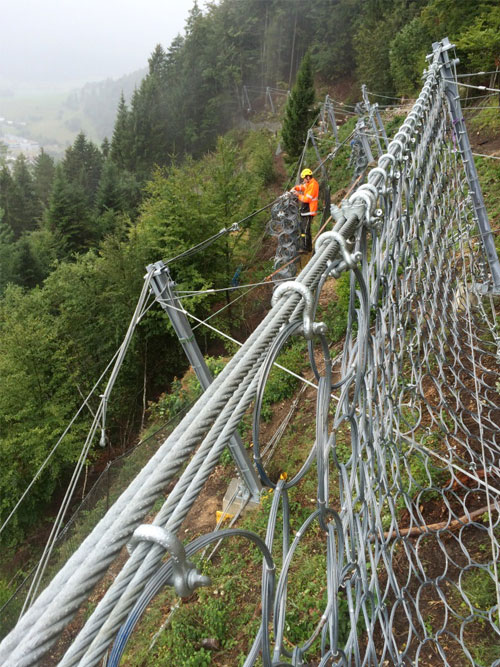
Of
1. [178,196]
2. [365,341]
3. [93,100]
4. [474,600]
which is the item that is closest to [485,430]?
[474,600]

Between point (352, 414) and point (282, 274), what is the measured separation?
697 centimetres

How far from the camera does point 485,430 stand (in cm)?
228

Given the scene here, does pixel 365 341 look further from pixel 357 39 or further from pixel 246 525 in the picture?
pixel 357 39

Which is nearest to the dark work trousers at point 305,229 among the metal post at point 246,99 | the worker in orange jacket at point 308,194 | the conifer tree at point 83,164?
the worker in orange jacket at point 308,194

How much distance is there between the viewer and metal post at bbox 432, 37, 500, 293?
2.73 m

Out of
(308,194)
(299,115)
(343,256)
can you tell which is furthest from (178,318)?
(299,115)

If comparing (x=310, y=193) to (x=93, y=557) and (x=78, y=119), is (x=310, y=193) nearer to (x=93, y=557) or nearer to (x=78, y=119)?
(x=93, y=557)

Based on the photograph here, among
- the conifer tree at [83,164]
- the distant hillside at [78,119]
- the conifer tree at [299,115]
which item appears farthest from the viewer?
the distant hillside at [78,119]

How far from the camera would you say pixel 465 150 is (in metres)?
2.87

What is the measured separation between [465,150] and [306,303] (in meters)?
2.69

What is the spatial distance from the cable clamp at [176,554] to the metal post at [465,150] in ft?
10.1

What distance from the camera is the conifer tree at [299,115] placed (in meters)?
20.1

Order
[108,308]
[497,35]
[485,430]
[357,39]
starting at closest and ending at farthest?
[485,430] < [497,35] < [108,308] < [357,39]

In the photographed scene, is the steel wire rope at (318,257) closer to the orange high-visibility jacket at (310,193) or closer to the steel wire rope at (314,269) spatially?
the steel wire rope at (314,269)
